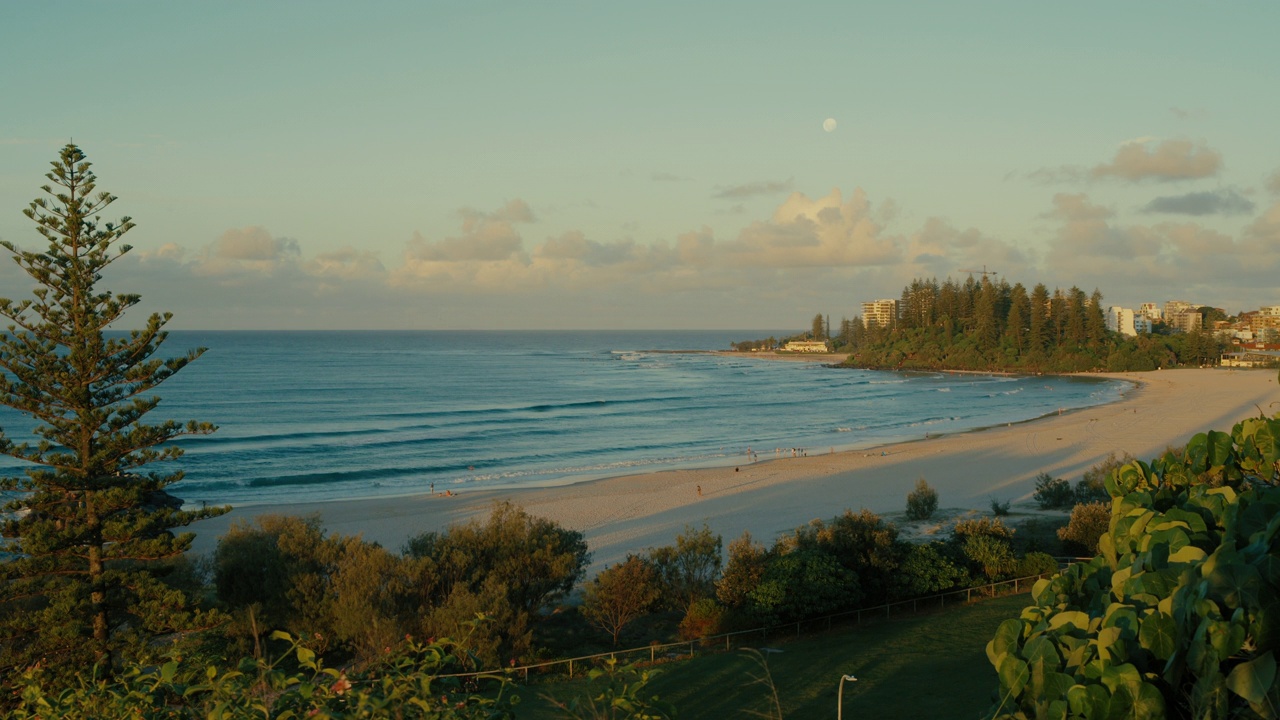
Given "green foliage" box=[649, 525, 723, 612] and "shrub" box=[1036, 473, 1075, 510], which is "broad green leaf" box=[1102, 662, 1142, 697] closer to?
"green foliage" box=[649, 525, 723, 612]

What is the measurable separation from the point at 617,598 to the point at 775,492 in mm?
17770

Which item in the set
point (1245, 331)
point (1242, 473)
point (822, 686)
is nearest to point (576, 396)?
point (822, 686)

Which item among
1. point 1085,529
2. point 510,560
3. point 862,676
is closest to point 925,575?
point 862,676

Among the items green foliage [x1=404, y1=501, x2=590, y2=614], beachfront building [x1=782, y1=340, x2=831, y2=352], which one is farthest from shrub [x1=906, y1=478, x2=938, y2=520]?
beachfront building [x1=782, y1=340, x2=831, y2=352]

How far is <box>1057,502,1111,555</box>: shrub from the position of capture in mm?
21186

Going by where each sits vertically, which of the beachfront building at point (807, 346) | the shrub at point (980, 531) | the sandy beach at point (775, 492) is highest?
the beachfront building at point (807, 346)

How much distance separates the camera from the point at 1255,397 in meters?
66.2

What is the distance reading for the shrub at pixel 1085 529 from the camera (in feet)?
69.5

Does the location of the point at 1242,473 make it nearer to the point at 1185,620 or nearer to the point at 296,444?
the point at 1185,620

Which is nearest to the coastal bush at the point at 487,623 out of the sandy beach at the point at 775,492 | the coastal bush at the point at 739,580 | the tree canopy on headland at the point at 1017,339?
the coastal bush at the point at 739,580

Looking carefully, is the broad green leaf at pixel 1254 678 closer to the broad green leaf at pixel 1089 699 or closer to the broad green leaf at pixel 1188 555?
the broad green leaf at pixel 1089 699

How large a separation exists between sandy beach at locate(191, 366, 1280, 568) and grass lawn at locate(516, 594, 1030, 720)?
8.60 metres

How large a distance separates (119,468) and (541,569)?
8431 mm

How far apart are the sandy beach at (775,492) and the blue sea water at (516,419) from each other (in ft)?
10.5
